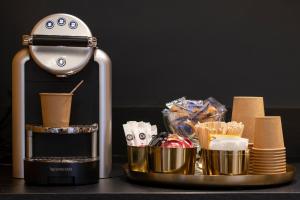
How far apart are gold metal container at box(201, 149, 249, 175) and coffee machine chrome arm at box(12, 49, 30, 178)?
1.45 feet

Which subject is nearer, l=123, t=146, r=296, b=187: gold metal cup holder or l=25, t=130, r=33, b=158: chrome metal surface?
l=123, t=146, r=296, b=187: gold metal cup holder

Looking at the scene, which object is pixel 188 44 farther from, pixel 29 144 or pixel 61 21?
pixel 29 144

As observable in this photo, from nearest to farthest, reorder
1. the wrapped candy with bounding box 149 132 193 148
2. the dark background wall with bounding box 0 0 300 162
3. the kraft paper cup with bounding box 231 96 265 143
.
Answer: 1. the wrapped candy with bounding box 149 132 193 148
2. the kraft paper cup with bounding box 231 96 265 143
3. the dark background wall with bounding box 0 0 300 162

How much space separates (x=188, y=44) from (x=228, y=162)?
58cm

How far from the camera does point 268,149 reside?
4.04 ft

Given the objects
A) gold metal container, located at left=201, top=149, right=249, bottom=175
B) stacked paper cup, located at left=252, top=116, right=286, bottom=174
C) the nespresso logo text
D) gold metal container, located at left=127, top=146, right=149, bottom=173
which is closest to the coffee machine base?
the nespresso logo text

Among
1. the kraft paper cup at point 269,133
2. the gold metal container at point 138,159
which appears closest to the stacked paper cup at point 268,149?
the kraft paper cup at point 269,133

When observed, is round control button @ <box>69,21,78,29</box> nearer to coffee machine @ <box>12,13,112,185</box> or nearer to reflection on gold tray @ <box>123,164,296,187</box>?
coffee machine @ <box>12,13,112,185</box>

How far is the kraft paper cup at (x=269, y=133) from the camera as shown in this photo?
124 centimetres

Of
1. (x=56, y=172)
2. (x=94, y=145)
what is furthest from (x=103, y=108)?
(x=56, y=172)

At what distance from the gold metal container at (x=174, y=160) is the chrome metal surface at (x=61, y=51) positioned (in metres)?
0.27

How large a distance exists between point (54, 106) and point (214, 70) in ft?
2.02

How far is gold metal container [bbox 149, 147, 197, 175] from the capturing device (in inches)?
47.8

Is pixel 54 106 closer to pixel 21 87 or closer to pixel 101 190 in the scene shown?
pixel 21 87
